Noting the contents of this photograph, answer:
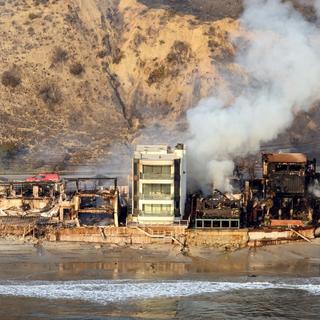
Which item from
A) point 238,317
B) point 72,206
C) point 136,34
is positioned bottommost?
point 238,317

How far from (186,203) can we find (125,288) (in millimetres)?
23048

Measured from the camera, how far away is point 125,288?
214 feet

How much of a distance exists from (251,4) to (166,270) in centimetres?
6228

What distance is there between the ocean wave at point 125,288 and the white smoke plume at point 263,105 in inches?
965

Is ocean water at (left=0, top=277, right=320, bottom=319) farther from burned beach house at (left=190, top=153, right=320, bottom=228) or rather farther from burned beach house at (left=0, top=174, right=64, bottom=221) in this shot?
burned beach house at (left=0, top=174, right=64, bottom=221)

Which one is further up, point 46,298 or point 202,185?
point 202,185

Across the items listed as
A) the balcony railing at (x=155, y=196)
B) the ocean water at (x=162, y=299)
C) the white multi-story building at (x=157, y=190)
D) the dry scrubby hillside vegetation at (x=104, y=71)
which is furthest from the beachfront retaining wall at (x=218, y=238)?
the dry scrubby hillside vegetation at (x=104, y=71)

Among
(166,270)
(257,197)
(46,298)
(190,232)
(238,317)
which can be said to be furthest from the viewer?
(257,197)

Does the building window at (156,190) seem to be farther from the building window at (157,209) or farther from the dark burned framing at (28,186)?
the dark burned framing at (28,186)

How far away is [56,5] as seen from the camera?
454 feet

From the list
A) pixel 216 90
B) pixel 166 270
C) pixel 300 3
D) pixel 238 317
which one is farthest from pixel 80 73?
pixel 238 317

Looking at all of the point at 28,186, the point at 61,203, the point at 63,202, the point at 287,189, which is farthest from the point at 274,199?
the point at 28,186

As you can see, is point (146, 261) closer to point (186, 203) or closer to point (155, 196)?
point (155, 196)

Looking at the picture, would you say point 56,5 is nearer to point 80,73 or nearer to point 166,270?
point 80,73
